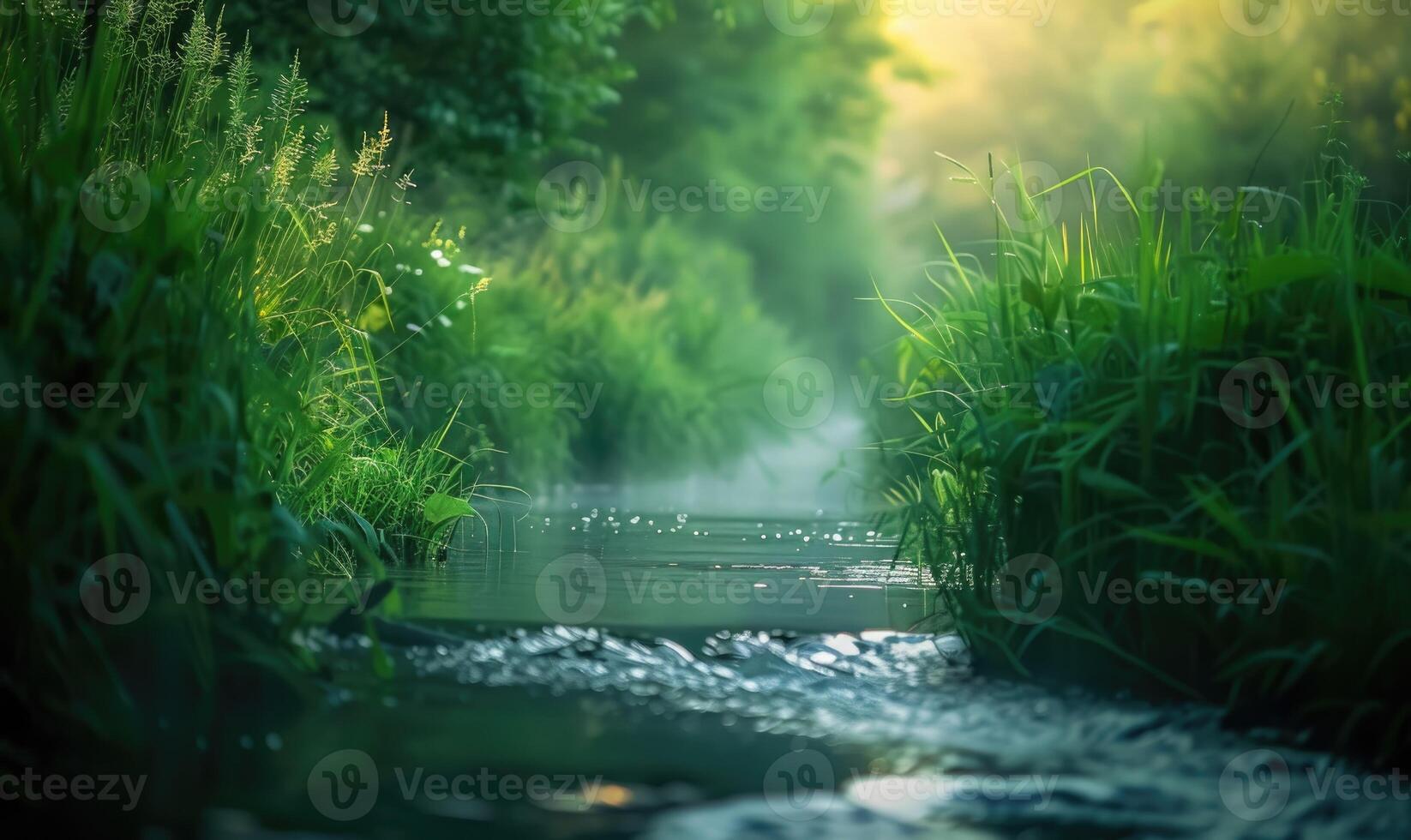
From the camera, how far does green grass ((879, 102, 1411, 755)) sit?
2.63m

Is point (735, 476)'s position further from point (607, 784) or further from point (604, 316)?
point (607, 784)

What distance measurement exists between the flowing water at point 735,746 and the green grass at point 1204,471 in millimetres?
161

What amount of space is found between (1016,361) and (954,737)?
1152mm

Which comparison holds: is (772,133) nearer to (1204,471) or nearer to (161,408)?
(1204,471)

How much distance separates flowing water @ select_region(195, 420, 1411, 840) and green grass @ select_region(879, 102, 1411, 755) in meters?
0.16

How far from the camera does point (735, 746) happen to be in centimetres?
255

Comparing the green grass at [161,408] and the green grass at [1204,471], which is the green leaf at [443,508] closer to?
the green grass at [161,408]

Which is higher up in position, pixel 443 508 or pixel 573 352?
pixel 573 352

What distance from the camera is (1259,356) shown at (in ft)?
9.87

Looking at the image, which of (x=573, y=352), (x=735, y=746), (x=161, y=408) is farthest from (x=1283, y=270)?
(x=573, y=352)

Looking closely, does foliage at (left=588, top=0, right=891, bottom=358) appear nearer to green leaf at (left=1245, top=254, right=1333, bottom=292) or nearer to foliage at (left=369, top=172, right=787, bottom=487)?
foliage at (left=369, top=172, right=787, bottom=487)

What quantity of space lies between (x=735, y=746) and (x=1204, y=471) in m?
1.27

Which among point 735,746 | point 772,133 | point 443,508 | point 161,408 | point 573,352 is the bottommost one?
point 735,746

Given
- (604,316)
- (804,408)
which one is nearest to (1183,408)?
(604,316)
